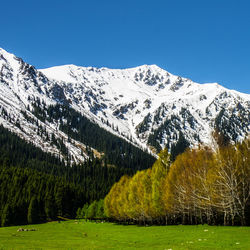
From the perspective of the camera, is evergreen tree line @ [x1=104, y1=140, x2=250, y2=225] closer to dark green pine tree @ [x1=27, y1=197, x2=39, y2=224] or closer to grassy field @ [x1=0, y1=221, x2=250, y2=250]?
grassy field @ [x1=0, y1=221, x2=250, y2=250]

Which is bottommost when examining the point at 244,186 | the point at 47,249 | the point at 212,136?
the point at 47,249

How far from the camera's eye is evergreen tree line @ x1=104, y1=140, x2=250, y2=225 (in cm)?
4109

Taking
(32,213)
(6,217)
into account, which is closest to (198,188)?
(6,217)

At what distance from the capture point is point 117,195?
8806 centimetres

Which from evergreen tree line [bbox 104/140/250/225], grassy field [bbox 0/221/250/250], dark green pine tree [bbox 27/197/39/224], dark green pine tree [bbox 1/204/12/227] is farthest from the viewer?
dark green pine tree [bbox 27/197/39/224]

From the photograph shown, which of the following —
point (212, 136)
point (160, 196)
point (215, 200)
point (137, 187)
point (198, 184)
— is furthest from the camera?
point (137, 187)

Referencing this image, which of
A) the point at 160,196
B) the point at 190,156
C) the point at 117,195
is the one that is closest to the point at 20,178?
the point at 117,195

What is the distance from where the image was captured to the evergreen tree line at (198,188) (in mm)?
41094

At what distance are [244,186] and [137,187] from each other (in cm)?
3233

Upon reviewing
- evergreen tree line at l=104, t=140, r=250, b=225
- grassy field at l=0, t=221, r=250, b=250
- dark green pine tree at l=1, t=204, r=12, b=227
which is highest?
evergreen tree line at l=104, t=140, r=250, b=225

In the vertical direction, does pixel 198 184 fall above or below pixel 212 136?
below

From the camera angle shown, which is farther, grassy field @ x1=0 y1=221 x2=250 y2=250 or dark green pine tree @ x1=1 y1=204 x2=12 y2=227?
dark green pine tree @ x1=1 y1=204 x2=12 y2=227

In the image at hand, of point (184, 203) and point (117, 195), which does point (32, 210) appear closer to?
point (117, 195)

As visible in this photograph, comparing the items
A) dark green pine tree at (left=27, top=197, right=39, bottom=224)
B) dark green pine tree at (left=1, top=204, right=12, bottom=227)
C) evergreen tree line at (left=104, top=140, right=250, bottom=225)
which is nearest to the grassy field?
evergreen tree line at (left=104, top=140, right=250, bottom=225)
